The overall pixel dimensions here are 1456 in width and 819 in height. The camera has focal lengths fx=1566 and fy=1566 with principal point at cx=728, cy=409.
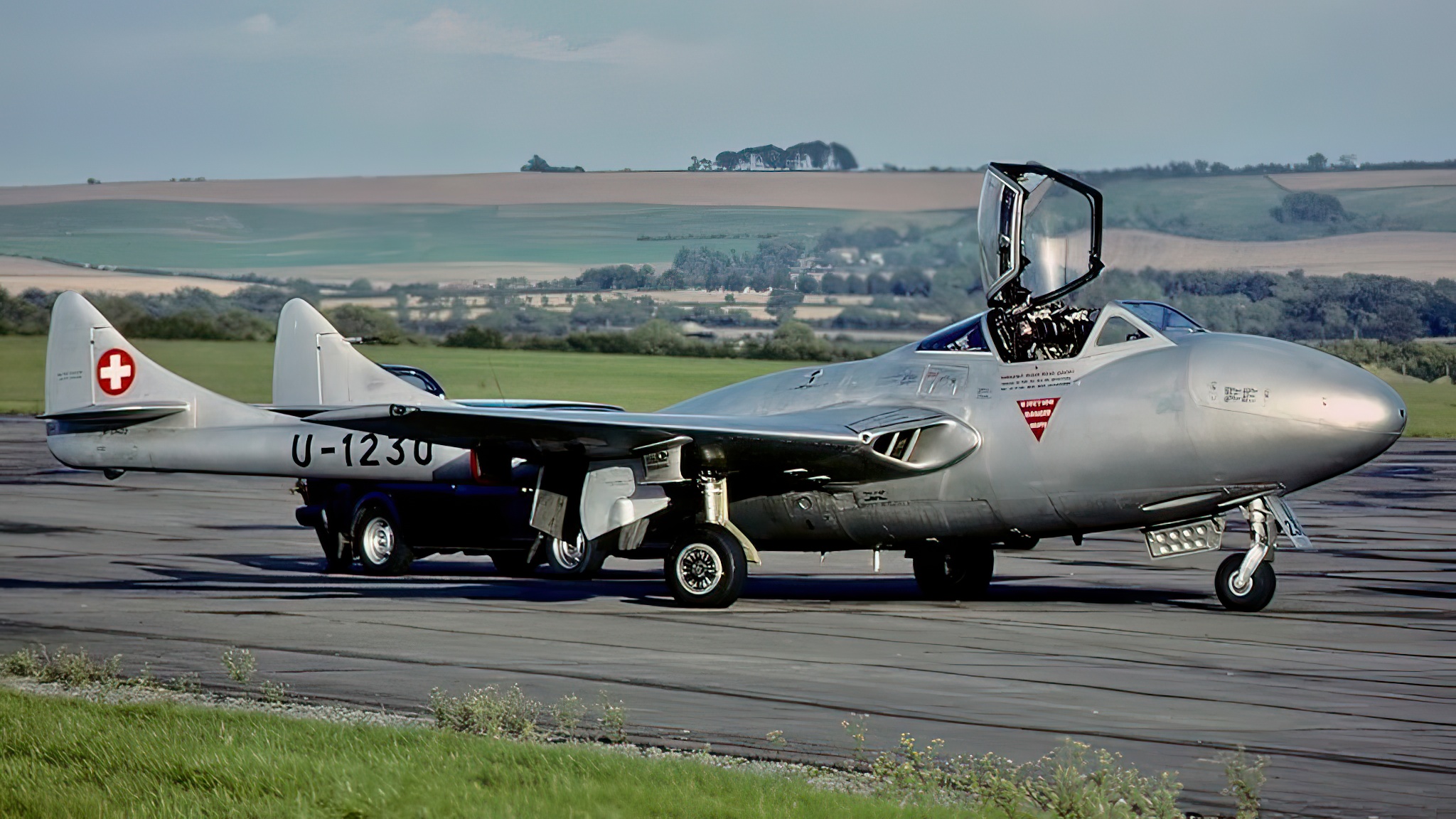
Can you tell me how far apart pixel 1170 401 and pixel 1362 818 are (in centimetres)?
773

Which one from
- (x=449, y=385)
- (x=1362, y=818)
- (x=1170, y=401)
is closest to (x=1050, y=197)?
(x=1170, y=401)

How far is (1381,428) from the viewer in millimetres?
14023

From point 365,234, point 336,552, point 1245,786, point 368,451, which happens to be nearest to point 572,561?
point 368,451

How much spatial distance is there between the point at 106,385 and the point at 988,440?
39.5ft

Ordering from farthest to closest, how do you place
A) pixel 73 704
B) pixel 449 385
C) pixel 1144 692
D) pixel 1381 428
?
1. pixel 449 385
2. pixel 1381 428
3. pixel 1144 692
4. pixel 73 704

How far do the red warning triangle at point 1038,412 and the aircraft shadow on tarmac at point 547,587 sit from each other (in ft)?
8.27

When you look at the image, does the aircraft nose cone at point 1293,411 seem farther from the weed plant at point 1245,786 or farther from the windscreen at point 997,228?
the weed plant at point 1245,786

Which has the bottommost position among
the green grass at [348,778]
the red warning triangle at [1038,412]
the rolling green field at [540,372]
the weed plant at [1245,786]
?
the green grass at [348,778]

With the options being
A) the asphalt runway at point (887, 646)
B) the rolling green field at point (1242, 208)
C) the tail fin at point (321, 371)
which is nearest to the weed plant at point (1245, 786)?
the asphalt runway at point (887, 646)

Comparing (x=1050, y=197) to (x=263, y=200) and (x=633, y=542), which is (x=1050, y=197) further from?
(x=263, y=200)

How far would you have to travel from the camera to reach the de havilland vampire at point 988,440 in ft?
47.3

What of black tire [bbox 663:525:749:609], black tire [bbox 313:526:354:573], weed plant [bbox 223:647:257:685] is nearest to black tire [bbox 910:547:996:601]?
black tire [bbox 663:525:749:609]

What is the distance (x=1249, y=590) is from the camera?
1530 cm

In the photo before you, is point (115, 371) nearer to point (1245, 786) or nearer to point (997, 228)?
point (997, 228)
